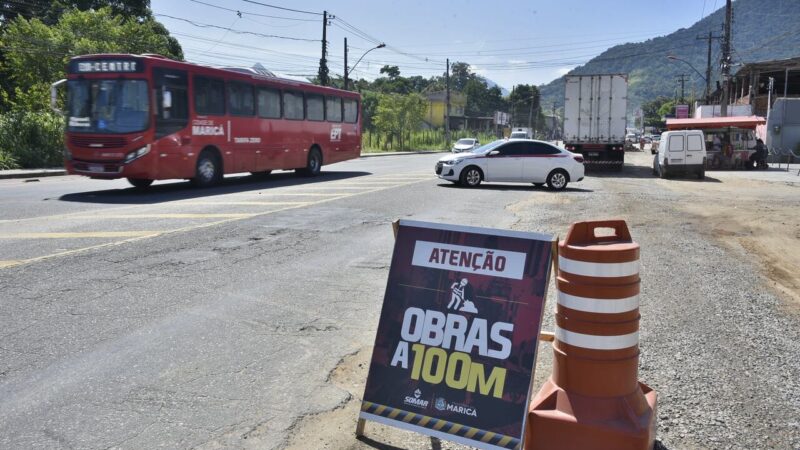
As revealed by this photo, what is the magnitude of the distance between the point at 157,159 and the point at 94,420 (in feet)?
41.4

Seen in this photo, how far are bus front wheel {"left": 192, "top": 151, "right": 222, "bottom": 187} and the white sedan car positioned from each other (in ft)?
20.8

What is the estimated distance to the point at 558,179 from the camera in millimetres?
18547

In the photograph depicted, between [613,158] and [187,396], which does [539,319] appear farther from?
[613,158]

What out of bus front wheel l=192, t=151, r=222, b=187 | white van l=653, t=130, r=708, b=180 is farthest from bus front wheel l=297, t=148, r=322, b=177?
white van l=653, t=130, r=708, b=180

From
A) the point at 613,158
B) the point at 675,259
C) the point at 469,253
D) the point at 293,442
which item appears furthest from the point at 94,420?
the point at 613,158

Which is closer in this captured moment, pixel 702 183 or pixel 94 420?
pixel 94 420

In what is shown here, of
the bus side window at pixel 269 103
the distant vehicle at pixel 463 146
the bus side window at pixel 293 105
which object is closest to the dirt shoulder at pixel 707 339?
the bus side window at pixel 269 103

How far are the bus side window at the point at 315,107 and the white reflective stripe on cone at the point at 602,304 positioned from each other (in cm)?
1932

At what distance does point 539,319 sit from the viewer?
3.21 m

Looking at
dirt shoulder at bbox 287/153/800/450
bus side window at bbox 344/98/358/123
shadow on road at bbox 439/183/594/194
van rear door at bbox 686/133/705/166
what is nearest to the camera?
dirt shoulder at bbox 287/153/800/450

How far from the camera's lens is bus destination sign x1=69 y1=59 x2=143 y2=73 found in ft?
49.8

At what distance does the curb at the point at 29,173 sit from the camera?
2091 cm

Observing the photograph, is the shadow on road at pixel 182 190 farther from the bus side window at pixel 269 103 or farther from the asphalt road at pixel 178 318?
the bus side window at pixel 269 103

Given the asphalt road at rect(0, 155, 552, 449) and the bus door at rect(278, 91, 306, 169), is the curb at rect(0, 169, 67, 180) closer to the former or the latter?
the bus door at rect(278, 91, 306, 169)
